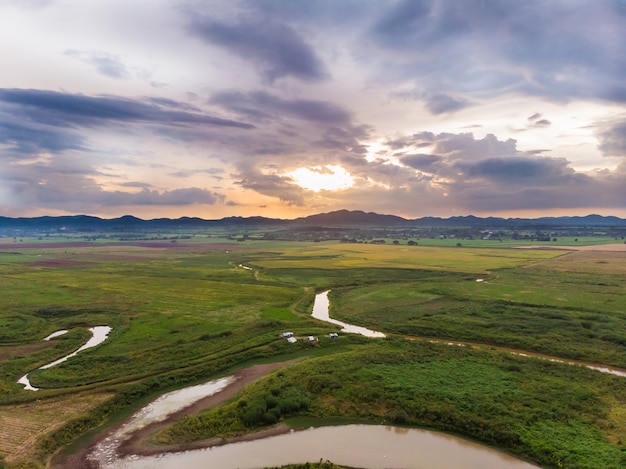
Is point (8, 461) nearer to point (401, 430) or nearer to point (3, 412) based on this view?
point (3, 412)

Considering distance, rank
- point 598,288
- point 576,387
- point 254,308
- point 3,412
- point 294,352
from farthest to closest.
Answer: point 598,288
point 254,308
point 294,352
point 576,387
point 3,412

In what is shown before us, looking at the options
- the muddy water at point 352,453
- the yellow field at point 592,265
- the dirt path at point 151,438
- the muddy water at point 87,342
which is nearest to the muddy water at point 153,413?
the dirt path at point 151,438

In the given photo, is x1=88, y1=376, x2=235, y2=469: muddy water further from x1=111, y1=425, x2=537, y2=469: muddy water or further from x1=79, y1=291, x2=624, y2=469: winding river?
x1=111, y1=425, x2=537, y2=469: muddy water

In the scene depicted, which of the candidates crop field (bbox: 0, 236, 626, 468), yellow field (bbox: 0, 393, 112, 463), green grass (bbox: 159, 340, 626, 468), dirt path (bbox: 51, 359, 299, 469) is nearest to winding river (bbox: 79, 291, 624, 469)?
dirt path (bbox: 51, 359, 299, 469)

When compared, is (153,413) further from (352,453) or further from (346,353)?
(346,353)

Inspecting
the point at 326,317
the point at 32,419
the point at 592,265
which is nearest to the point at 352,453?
the point at 32,419

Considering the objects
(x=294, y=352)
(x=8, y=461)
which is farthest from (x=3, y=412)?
(x=294, y=352)

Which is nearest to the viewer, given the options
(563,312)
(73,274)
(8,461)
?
(8,461)
